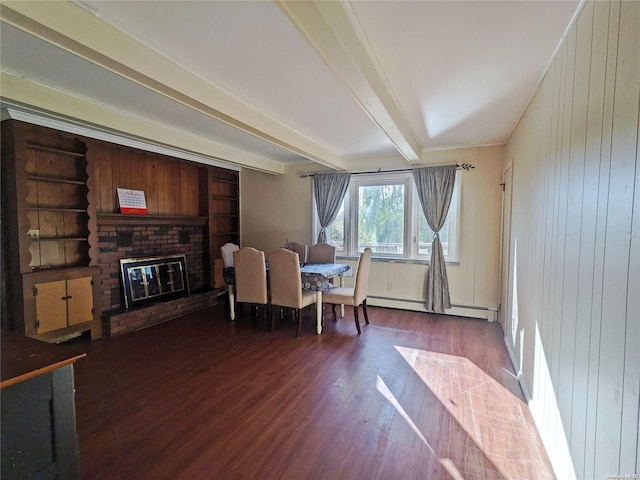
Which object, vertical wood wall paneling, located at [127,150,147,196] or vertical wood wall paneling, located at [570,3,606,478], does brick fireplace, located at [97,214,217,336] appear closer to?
vertical wood wall paneling, located at [127,150,147,196]

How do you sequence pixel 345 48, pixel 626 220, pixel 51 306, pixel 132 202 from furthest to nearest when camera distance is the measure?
pixel 132 202
pixel 51 306
pixel 345 48
pixel 626 220

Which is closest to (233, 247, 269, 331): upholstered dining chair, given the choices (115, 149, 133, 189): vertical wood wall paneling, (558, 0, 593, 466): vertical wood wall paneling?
(115, 149, 133, 189): vertical wood wall paneling

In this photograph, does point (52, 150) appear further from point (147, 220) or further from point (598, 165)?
point (598, 165)

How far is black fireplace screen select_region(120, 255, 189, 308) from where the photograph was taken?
13.0 ft

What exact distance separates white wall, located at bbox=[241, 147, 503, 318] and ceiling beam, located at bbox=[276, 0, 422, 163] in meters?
2.20

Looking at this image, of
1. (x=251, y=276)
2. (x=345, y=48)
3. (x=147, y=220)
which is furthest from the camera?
(x=147, y=220)

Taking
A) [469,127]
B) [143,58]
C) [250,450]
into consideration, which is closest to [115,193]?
[143,58]

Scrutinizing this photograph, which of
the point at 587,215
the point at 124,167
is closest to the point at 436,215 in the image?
the point at 587,215

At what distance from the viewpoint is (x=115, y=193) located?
396cm

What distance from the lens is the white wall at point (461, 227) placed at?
4.09 m

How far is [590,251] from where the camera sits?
1.25m

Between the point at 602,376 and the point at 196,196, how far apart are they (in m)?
5.29

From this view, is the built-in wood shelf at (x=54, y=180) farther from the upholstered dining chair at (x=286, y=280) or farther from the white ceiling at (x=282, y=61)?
the upholstered dining chair at (x=286, y=280)

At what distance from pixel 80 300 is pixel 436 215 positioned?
15.1ft
